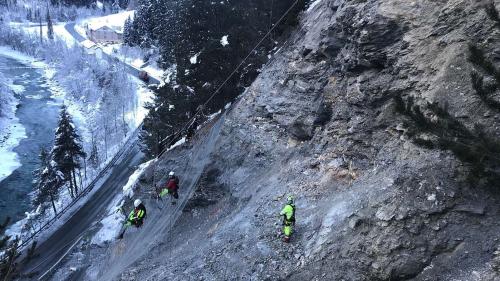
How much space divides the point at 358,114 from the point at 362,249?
6108mm

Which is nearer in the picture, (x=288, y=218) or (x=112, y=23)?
(x=288, y=218)

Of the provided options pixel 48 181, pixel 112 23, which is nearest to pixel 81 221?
pixel 48 181

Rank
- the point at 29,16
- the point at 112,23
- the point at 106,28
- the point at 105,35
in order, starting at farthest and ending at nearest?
the point at 29,16
the point at 112,23
the point at 105,35
the point at 106,28

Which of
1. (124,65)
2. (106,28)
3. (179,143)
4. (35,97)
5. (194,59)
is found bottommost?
(35,97)

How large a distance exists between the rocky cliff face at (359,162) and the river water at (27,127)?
31674mm

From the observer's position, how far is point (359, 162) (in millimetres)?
14844

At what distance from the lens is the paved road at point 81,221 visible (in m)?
30.7

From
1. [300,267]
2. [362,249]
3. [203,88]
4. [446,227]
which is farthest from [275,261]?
[203,88]

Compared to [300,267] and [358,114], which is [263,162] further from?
[300,267]

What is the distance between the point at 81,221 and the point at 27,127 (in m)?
34.3

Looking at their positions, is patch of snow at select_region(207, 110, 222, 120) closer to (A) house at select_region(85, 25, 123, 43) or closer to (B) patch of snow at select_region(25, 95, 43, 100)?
(B) patch of snow at select_region(25, 95, 43, 100)

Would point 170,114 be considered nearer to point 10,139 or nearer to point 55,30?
point 10,139

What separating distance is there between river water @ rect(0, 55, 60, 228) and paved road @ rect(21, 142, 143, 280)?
7.40 metres

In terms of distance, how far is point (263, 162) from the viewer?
19.2m
